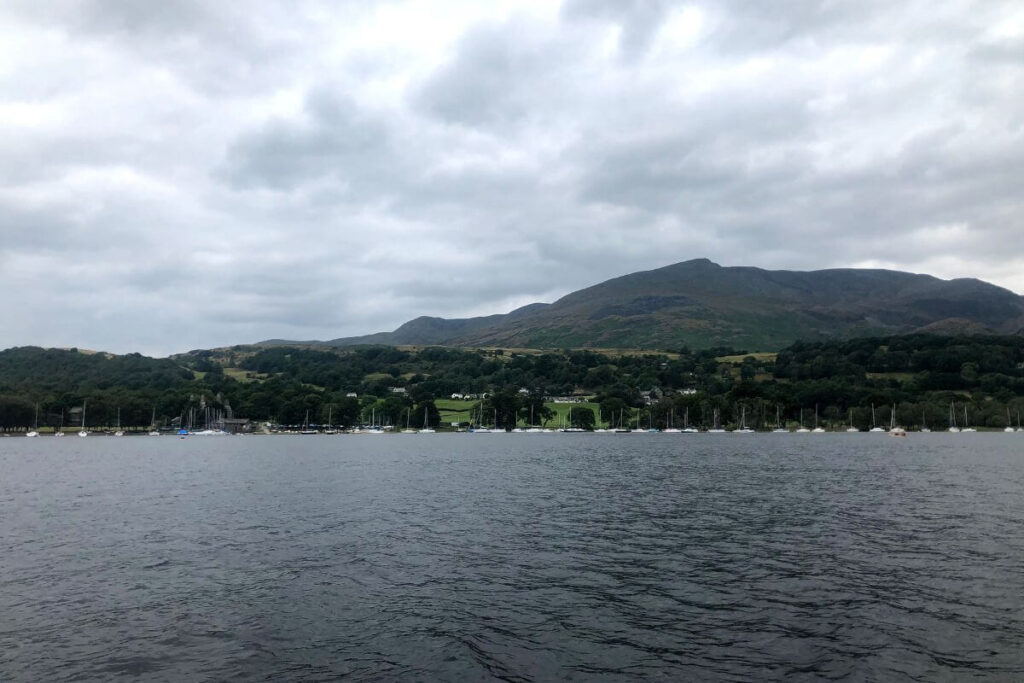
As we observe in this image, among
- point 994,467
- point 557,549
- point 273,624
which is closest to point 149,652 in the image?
point 273,624

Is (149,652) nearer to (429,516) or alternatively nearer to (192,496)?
(429,516)

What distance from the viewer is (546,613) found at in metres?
25.5

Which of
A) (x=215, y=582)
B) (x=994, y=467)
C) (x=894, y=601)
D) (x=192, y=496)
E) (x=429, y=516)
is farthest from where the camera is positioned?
(x=994, y=467)

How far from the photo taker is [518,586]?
2944 cm

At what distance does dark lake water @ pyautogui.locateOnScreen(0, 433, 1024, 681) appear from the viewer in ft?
67.9

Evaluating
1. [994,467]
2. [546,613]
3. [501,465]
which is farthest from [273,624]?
[994,467]

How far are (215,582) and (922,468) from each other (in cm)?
8897

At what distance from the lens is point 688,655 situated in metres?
21.0

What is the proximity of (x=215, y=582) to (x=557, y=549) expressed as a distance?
17.0 meters

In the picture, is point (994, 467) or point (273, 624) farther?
point (994, 467)

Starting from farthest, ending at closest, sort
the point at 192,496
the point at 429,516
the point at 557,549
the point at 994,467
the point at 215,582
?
the point at 994,467 < the point at 192,496 < the point at 429,516 < the point at 557,549 < the point at 215,582

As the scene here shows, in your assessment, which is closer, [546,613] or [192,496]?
[546,613]

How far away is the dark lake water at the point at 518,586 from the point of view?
20.7m

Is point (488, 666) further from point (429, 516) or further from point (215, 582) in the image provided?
point (429, 516)
